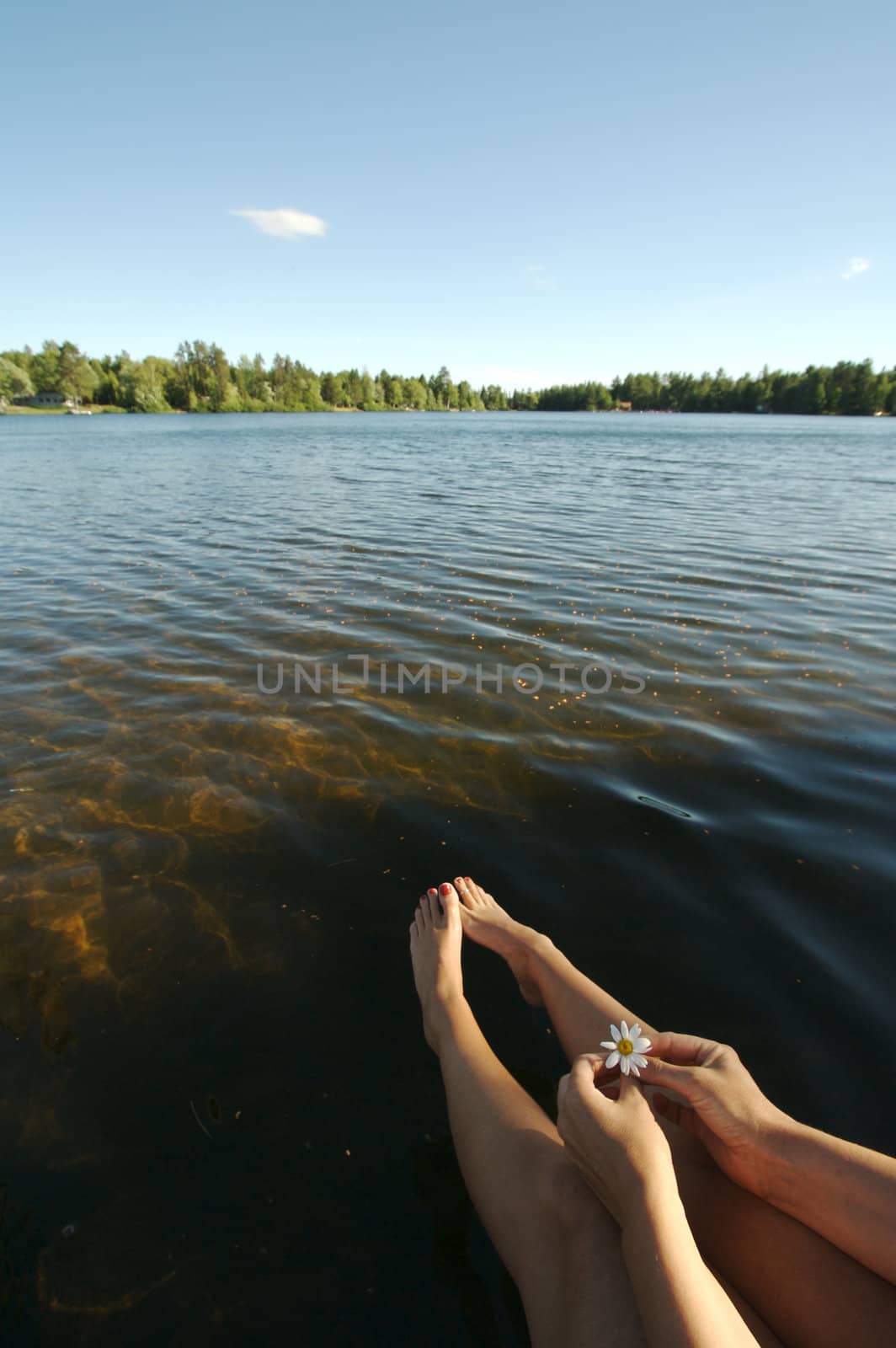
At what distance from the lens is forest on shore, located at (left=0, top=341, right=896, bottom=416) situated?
361 ft

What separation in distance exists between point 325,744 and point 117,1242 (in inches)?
129

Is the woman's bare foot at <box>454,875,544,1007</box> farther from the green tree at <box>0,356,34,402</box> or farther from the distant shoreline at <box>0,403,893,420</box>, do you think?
the green tree at <box>0,356,34,402</box>

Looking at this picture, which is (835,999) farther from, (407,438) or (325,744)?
(407,438)

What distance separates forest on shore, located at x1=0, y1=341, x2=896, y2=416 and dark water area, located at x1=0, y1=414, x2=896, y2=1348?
12379 cm

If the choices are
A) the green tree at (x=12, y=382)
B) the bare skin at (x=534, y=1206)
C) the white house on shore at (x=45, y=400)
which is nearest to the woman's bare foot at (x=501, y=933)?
the bare skin at (x=534, y=1206)

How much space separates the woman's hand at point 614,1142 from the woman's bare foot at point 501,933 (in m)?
0.92

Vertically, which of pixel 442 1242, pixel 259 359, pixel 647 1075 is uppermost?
pixel 259 359

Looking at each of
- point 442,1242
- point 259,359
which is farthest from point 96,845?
point 259,359

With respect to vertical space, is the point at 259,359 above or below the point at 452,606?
above

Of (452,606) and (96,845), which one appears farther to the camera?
(452,606)

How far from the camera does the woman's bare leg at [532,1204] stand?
4.93 ft

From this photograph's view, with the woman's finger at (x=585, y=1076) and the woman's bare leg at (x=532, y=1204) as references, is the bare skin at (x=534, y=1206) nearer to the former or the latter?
the woman's bare leg at (x=532, y=1204)

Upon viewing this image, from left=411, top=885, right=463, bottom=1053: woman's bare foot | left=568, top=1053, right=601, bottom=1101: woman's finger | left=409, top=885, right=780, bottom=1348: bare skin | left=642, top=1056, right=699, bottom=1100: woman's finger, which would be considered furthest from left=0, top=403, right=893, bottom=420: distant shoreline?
left=642, top=1056, right=699, bottom=1100: woman's finger

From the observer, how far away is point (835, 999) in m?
2.89
